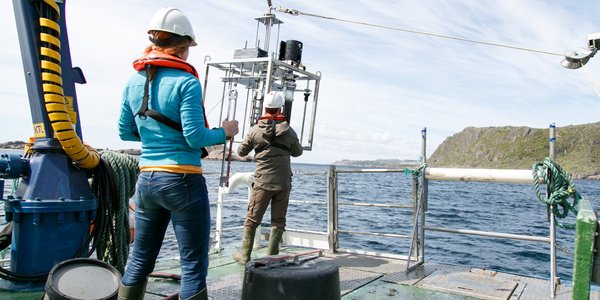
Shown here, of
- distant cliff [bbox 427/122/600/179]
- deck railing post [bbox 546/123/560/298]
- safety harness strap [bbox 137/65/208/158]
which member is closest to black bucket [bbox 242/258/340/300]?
safety harness strap [bbox 137/65/208/158]

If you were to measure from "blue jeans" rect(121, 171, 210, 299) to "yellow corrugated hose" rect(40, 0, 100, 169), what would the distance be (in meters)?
1.37

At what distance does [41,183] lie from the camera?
13.0ft

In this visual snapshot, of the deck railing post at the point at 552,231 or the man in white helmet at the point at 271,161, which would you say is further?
the man in white helmet at the point at 271,161

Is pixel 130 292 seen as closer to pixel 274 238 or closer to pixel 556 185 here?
pixel 274 238

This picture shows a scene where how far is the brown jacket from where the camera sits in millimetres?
5262

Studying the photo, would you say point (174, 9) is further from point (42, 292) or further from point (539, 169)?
point (539, 169)

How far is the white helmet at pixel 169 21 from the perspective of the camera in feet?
9.45

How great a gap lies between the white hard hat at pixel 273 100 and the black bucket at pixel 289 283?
8.48 feet

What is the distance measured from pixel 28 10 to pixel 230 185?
289 cm

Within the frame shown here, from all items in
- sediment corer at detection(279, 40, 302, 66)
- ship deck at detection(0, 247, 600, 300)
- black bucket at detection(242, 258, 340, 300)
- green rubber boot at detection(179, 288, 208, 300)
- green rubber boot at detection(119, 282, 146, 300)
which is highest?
sediment corer at detection(279, 40, 302, 66)

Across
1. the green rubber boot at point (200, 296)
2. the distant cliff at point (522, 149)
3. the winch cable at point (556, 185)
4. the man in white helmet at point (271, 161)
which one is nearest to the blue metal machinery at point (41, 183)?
the green rubber boot at point (200, 296)

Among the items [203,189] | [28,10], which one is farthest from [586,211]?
[28,10]

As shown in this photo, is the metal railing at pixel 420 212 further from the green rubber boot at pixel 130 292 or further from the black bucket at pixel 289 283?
the green rubber boot at pixel 130 292

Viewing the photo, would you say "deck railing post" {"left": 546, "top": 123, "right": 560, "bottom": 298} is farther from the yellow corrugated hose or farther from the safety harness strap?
the yellow corrugated hose
